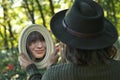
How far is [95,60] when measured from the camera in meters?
2.97

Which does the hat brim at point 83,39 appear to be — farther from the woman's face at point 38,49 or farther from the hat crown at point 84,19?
the woman's face at point 38,49

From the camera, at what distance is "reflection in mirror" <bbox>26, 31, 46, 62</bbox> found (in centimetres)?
391

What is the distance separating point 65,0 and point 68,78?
539 inches

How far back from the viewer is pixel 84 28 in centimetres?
297

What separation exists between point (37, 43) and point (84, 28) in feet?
3.37

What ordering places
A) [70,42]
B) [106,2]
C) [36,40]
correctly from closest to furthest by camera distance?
[70,42] → [36,40] → [106,2]

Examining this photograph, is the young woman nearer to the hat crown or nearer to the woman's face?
the hat crown

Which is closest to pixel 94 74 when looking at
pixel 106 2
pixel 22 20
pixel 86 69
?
pixel 86 69

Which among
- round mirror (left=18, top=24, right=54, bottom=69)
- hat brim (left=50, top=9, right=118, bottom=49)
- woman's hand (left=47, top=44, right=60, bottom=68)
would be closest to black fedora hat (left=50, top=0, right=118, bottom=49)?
hat brim (left=50, top=9, right=118, bottom=49)

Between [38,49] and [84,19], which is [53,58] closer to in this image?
[38,49]

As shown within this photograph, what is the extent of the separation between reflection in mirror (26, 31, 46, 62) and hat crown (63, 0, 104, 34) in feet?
3.15


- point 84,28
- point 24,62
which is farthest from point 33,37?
point 84,28

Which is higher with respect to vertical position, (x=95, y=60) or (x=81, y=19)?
(x=81, y=19)

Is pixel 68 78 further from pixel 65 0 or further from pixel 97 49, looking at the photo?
pixel 65 0
